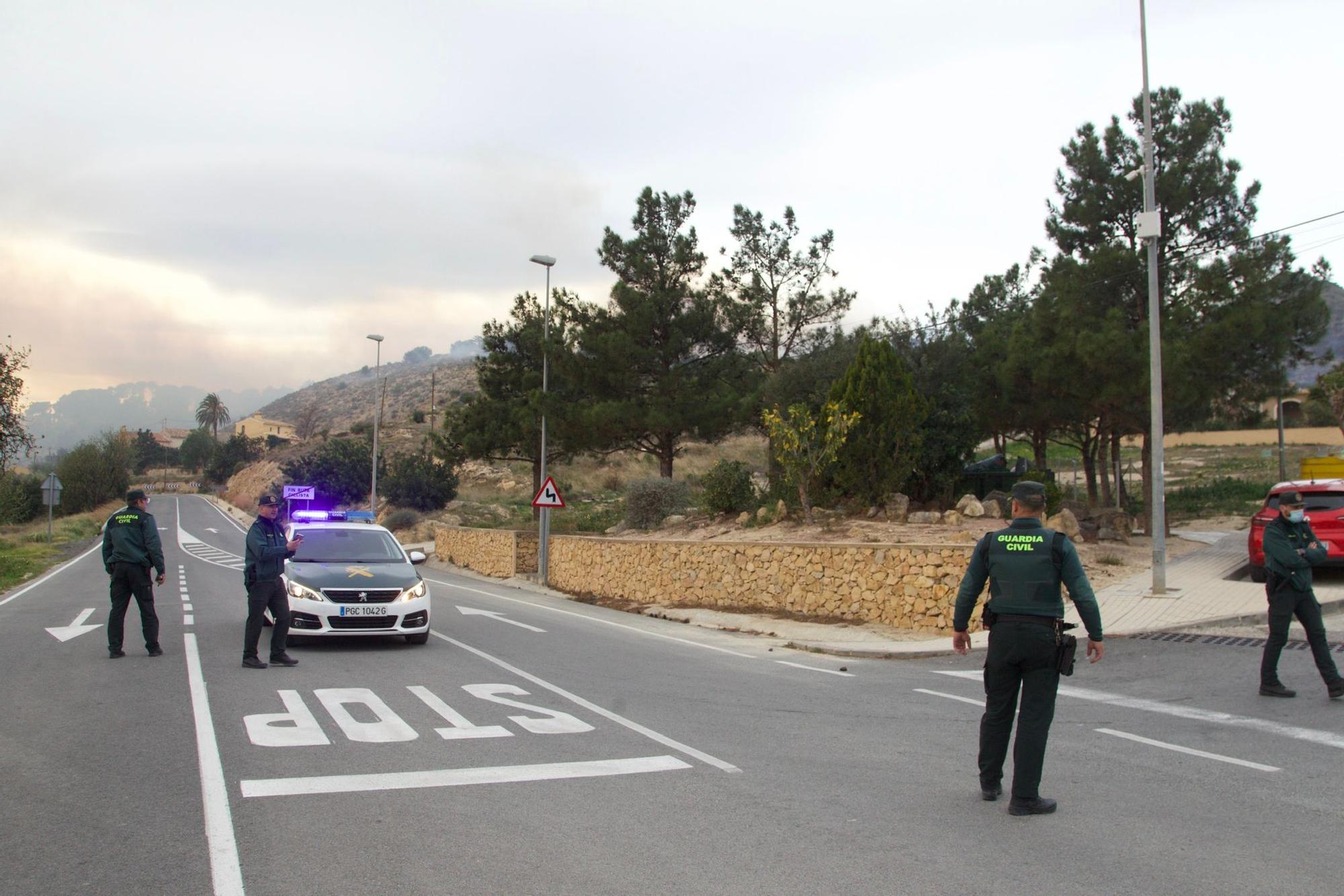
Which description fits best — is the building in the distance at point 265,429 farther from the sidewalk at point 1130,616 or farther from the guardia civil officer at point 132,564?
the guardia civil officer at point 132,564

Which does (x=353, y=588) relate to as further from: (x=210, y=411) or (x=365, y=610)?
(x=210, y=411)

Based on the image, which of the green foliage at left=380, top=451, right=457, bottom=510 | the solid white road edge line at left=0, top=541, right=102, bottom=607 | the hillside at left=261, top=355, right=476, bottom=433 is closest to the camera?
the solid white road edge line at left=0, top=541, right=102, bottom=607

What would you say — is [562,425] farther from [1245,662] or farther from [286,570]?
[1245,662]

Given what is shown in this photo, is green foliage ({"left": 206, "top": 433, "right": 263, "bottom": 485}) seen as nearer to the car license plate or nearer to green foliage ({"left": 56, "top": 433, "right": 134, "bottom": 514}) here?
green foliage ({"left": 56, "top": 433, "right": 134, "bottom": 514})

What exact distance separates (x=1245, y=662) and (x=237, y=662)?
1102 centimetres

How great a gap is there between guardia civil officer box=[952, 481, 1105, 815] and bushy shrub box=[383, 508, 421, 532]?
43.6 meters

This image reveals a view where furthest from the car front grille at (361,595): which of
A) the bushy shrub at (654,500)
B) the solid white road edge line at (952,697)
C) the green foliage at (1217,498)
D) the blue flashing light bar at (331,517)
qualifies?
the green foliage at (1217,498)

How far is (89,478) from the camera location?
81.8 meters

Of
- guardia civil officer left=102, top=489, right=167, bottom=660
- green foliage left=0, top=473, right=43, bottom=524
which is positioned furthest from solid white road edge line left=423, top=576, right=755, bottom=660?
green foliage left=0, top=473, right=43, bottom=524

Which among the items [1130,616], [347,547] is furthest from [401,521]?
[1130,616]

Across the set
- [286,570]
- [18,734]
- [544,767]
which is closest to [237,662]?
[286,570]

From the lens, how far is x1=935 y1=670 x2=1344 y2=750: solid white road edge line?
7375mm

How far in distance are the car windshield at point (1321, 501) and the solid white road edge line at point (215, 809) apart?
14688 mm

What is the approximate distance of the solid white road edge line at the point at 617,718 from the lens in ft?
21.6
